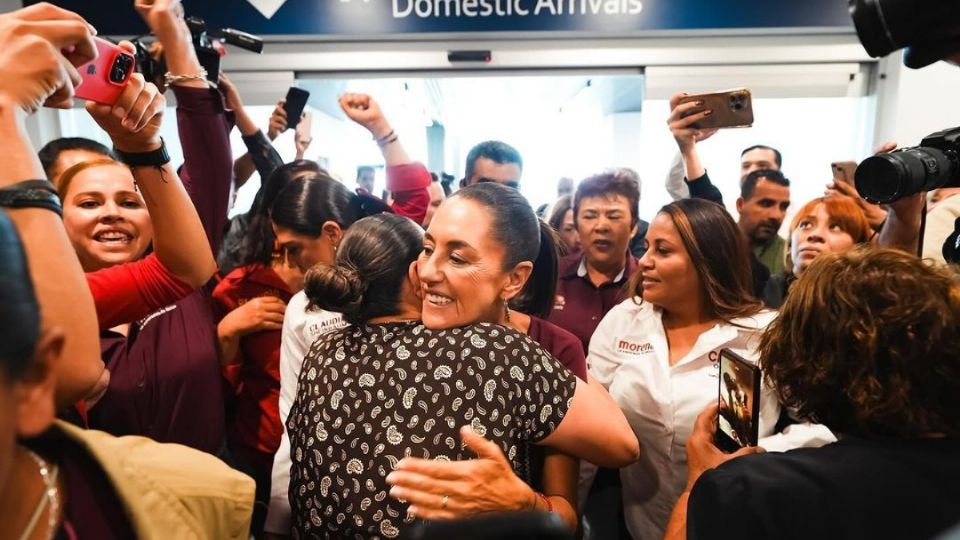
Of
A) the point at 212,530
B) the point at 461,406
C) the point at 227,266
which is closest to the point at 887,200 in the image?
the point at 461,406

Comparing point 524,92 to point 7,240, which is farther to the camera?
point 524,92

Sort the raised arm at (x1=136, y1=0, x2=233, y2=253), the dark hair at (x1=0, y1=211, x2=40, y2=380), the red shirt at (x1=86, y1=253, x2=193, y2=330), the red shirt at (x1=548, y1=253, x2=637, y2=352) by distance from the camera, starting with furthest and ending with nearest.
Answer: the red shirt at (x1=548, y1=253, x2=637, y2=352), the raised arm at (x1=136, y1=0, x2=233, y2=253), the red shirt at (x1=86, y1=253, x2=193, y2=330), the dark hair at (x1=0, y1=211, x2=40, y2=380)

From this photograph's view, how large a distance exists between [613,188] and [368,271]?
4.72ft

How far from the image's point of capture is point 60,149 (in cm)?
175

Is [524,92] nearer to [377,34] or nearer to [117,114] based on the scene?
[377,34]

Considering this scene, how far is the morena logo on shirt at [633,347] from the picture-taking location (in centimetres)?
161

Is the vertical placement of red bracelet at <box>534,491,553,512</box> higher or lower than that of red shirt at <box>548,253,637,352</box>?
lower

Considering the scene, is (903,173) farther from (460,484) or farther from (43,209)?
(43,209)

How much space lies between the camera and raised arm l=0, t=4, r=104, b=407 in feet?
2.21

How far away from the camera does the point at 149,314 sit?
4.50ft

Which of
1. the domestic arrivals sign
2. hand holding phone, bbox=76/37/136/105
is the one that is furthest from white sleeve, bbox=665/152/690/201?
hand holding phone, bbox=76/37/136/105

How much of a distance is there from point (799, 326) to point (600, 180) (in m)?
1.48

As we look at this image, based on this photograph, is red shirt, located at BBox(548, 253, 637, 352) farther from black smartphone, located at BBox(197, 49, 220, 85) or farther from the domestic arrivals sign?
the domestic arrivals sign

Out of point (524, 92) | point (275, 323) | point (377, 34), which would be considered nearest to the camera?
point (275, 323)
